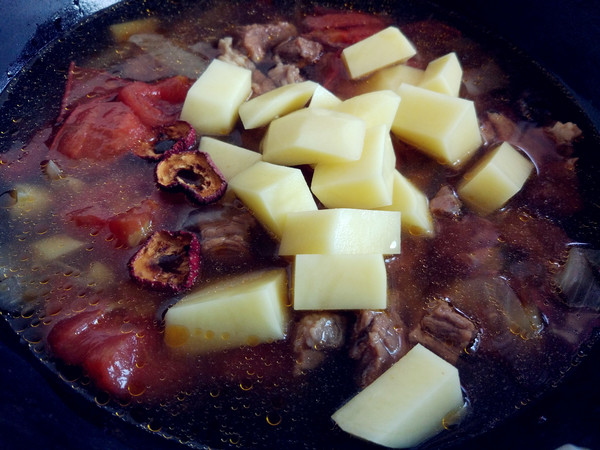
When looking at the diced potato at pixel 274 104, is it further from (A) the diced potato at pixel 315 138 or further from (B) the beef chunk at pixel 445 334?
(B) the beef chunk at pixel 445 334

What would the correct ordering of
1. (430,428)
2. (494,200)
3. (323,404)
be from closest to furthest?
1. (430,428)
2. (323,404)
3. (494,200)

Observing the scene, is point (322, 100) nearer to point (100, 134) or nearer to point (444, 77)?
point (444, 77)

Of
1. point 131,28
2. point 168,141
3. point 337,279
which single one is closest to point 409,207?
point 337,279

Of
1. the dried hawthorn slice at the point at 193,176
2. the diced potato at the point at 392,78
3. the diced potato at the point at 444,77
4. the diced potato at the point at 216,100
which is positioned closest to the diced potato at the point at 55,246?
the dried hawthorn slice at the point at 193,176

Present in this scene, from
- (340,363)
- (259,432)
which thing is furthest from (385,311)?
(259,432)

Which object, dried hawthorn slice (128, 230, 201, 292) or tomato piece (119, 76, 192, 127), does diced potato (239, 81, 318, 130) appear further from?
dried hawthorn slice (128, 230, 201, 292)

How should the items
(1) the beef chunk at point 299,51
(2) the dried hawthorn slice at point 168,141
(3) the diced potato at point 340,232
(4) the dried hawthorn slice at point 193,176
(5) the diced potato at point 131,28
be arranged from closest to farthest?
(3) the diced potato at point 340,232 → (4) the dried hawthorn slice at point 193,176 → (2) the dried hawthorn slice at point 168,141 → (1) the beef chunk at point 299,51 → (5) the diced potato at point 131,28

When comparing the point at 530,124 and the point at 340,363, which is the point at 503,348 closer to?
the point at 340,363
